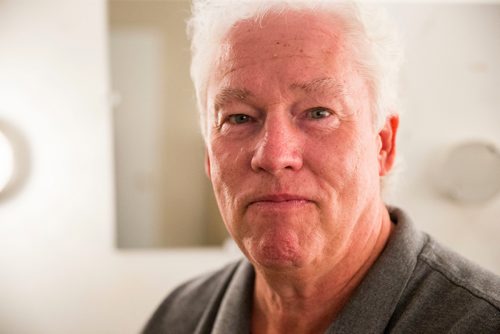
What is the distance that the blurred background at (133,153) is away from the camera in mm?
1449

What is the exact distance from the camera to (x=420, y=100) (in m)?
1.47

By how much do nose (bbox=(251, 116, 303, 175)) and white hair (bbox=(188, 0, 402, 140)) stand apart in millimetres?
157

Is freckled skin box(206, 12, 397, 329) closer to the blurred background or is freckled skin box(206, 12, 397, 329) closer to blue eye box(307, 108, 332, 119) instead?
blue eye box(307, 108, 332, 119)

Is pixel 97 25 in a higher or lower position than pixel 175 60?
higher

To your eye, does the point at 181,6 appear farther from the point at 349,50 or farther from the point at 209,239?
the point at 349,50

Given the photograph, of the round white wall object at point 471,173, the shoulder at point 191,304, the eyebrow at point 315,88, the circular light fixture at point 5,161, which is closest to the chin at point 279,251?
the eyebrow at point 315,88

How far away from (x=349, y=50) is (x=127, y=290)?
1330 mm

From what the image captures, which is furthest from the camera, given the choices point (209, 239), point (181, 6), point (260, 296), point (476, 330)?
point (209, 239)

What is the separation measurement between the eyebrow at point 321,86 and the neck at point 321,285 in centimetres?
26

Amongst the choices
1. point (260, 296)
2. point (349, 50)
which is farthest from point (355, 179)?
point (260, 296)

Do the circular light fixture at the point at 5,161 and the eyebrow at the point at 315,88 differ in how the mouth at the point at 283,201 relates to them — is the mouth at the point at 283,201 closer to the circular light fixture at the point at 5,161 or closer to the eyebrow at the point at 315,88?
the eyebrow at the point at 315,88

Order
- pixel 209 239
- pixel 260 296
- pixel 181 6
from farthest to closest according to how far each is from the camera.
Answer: pixel 209 239
pixel 181 6
pixel 260 296

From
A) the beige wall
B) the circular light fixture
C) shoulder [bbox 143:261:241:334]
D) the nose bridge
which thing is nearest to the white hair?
Result: the nose bridge

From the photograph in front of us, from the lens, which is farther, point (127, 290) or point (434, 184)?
point (127, 290)
